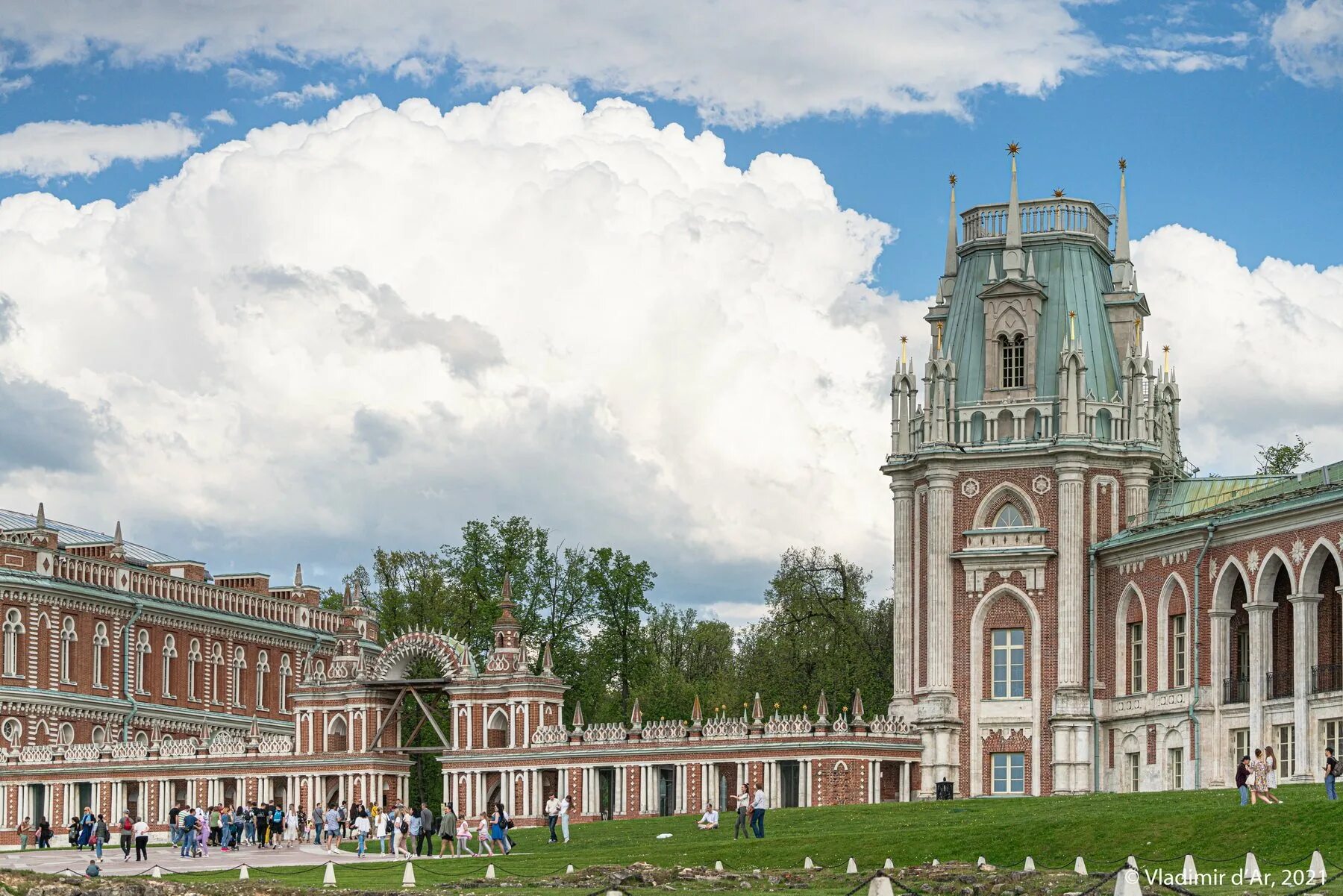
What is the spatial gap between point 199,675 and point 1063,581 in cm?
4018

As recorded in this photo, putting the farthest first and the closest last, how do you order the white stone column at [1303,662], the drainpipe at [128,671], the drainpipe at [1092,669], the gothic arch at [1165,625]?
the drainpipe at [128,671] < the drainpipe at [1092,669] < the gothic arch at [1165,625] < the white stone column at [1303,662]

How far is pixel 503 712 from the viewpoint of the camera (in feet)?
269

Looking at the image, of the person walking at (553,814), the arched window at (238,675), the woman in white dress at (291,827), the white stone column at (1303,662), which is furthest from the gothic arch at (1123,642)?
the arched window at (238,675)

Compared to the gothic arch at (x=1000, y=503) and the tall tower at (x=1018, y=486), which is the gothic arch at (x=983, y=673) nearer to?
the tall tower at (x=1018, y=486)

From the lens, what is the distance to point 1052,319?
8006 centimetres

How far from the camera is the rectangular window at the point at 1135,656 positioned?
7600 centimetres

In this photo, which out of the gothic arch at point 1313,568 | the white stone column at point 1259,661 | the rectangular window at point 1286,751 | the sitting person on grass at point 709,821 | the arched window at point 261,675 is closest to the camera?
the sitting person on grass at point 709,821

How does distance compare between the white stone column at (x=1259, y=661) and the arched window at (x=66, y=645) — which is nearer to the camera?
the white stone column at (x=1259, y=661)

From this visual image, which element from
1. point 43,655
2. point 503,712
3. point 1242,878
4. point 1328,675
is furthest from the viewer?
point 43,655

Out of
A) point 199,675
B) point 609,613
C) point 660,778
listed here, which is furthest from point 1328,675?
point 199,675

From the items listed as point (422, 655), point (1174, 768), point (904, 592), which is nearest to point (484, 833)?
point (422, 655)

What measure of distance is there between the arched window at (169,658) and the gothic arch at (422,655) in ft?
55.9

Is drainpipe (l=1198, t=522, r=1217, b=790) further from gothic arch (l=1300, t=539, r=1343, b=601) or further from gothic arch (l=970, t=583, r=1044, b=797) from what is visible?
gothic arch (l=970, t=583, r=1044, b=797)

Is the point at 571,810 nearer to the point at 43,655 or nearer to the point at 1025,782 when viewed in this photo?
the point at 1025,782
